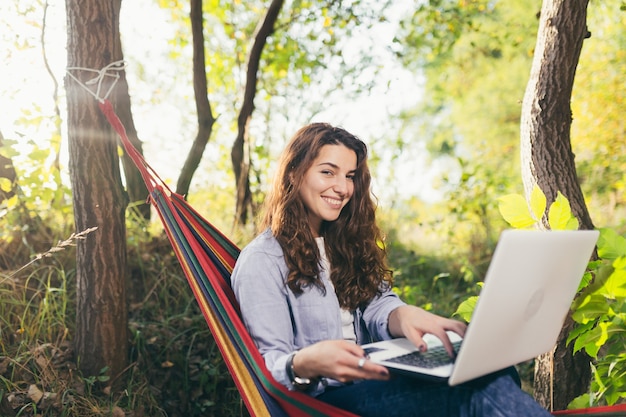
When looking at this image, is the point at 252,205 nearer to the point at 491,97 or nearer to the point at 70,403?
the point at 70,403

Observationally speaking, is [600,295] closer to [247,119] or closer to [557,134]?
[557,134]

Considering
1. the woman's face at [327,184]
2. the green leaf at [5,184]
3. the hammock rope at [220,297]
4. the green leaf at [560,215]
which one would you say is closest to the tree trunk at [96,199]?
the hammock rope at [220,297]

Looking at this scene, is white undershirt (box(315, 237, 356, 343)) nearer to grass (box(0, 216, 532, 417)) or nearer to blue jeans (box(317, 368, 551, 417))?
blue jeans (box(317, 368, 551, 417))

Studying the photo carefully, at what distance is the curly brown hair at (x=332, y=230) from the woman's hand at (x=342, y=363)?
33 centimetres

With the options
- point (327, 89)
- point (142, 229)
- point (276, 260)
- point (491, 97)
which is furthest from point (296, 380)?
point (491, 97)

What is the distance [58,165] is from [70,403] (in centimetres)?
125

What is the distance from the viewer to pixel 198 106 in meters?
3.38

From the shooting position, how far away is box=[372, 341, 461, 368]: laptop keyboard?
1280 millimetres

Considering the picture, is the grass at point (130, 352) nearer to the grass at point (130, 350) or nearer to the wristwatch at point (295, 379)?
the grass at point (130, 350)

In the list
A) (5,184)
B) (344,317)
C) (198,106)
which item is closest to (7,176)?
(5,184)

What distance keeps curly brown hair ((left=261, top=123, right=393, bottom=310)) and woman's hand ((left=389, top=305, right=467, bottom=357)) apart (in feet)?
0.49

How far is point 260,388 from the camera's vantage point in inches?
58.9

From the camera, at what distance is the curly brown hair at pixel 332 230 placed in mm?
1641

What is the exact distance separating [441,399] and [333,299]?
44cm
